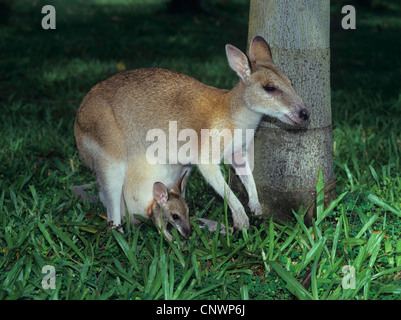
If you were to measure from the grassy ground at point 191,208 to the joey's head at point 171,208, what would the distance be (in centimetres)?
8

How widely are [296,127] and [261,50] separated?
56 centimetres

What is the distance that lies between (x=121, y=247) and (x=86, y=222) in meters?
0.57

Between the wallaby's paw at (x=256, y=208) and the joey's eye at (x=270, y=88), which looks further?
the wallaby's paw at (x=256, y=208)

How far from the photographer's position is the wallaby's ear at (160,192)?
12.3ft

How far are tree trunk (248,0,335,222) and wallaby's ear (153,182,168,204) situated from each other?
64 cm

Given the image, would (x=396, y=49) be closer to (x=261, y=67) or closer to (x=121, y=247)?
(x=261, y=67)

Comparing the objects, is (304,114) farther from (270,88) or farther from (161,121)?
(161,121)

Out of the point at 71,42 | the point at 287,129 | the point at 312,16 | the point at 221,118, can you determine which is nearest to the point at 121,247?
the point at 221,118

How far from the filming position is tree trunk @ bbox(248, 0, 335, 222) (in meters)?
3.56

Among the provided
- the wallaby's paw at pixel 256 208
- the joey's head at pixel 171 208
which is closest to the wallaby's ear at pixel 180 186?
the joey's head at pixel 171 208

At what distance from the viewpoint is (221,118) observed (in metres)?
3.67

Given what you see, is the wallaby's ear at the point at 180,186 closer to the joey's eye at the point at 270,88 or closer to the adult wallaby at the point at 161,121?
the adult wallaby at the point at 161,121

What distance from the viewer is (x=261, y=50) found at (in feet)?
11.6

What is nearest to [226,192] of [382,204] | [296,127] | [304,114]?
[296,127]
